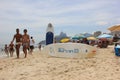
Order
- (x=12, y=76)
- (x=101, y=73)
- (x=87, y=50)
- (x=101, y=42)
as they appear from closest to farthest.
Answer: (x=101, y=73) → (x=12, y=76) → (x=87, y=50) → (x=101, y=42)

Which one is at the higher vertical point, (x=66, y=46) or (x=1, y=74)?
(x=66, y=46)

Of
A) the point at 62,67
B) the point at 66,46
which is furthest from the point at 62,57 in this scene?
the point at 62,67

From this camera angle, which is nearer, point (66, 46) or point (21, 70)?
point (21, 70)

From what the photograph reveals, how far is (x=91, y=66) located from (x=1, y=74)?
2812mm

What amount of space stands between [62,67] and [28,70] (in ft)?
3.49

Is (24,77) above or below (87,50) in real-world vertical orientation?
below

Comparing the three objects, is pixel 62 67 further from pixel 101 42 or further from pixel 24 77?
pixel 101 42

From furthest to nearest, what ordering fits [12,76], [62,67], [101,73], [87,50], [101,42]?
[101,42], [87,50], [62,67], [12,76], [101,73]

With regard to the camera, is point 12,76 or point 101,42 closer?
point 12,76

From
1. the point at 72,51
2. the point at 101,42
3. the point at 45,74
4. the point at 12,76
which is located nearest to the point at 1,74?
the point at 12,76

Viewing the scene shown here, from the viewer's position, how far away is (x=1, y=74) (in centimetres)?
870

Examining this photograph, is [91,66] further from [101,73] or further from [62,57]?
[62,57]

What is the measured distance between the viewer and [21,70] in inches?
346

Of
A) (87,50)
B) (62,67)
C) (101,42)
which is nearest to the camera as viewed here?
(62,67)
